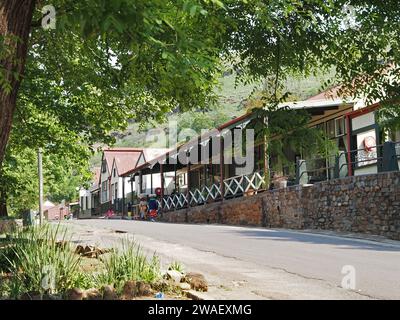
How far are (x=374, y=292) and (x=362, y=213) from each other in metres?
11.7

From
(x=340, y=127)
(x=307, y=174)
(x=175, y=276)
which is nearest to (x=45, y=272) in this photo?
(x=175, y=276)

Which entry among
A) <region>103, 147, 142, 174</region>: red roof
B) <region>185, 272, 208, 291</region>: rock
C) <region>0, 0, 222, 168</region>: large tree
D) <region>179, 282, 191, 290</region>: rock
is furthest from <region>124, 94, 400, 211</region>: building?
<region>103, 147, 142, 174</region>: red roof

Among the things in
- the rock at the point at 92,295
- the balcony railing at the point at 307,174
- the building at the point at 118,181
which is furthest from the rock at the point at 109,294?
the building at the point at 118,181

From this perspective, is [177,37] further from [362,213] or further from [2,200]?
[2,200]

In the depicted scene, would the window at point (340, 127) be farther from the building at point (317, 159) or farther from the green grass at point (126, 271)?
the green grass at point (126, 271)

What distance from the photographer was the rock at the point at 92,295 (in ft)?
21.7

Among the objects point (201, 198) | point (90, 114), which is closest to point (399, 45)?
point (90, 114)

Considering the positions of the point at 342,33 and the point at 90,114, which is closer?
the point at 342,33

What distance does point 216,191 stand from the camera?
105ft

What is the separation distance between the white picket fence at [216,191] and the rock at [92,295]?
19.5m

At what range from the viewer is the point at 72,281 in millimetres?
7453

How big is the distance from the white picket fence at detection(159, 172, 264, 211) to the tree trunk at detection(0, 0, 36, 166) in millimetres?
20127

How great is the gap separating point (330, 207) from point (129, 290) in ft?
51.3

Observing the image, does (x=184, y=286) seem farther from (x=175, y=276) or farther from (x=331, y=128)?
(x=331, y=128)
